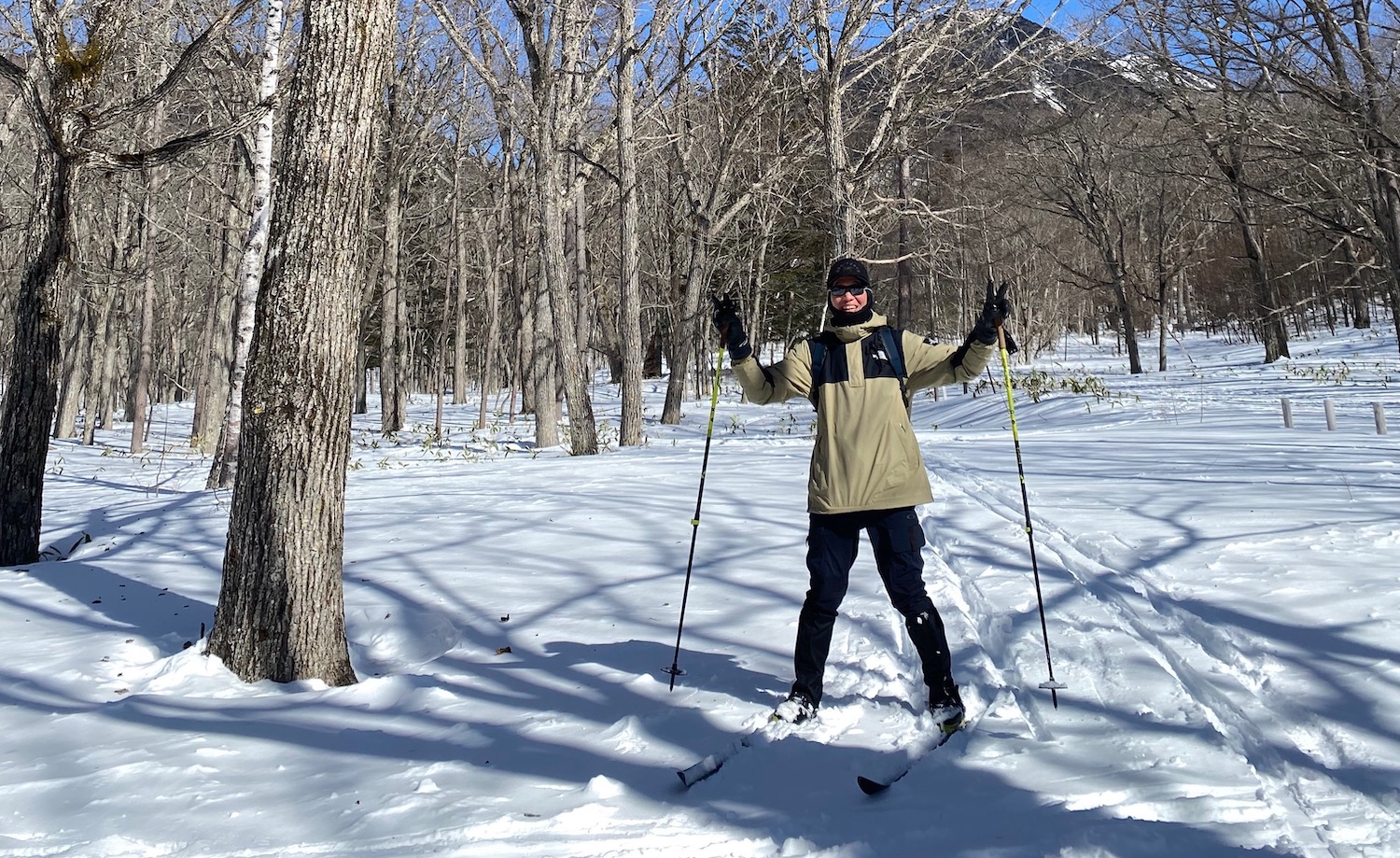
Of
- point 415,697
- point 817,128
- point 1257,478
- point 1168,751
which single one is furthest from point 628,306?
point 1168,751

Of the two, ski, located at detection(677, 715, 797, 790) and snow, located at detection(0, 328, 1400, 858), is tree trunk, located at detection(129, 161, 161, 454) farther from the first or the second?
ski, located at detection(677, 715, 797, 790)

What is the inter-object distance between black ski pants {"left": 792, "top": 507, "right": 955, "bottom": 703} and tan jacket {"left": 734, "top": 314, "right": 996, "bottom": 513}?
87mm

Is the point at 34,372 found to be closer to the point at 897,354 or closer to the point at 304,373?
the point at 304,373

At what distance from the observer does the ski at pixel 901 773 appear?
2957 millimetres

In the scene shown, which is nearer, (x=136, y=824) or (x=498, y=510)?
(x=136, y=824)

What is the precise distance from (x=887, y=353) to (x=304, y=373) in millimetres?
2669

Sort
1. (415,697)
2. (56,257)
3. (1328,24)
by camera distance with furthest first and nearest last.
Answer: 1. (1328,24)
2. (56,257)
3. (415,697)

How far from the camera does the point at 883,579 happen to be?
3648 mm

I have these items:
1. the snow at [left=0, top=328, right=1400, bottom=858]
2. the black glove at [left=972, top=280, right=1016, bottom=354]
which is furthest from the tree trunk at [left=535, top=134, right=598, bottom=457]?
the black glove at [left=972, top=280, right=1016, bottom=354]

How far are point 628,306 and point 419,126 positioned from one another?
27.9 ft

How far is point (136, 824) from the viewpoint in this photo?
2.77 metres

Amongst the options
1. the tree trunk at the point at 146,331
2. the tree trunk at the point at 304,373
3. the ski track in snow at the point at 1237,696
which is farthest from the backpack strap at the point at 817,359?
the tree trunk at the point at 146,331

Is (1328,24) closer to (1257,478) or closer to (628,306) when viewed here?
(1257,478)

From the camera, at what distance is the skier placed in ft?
11.9
